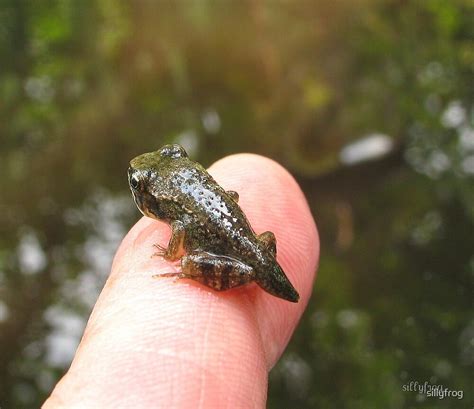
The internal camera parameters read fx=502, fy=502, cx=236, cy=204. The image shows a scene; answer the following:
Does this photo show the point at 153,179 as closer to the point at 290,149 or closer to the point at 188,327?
the point at 188,327

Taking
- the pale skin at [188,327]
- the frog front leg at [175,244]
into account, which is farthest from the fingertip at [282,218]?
the frog front leg at [175,244]

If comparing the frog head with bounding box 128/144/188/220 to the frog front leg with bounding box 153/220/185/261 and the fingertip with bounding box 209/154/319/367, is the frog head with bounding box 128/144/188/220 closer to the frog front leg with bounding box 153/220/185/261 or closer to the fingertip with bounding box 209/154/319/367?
the frog front leg with bounding box 153/220/185/261

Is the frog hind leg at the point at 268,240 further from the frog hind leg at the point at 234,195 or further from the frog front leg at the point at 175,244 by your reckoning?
the frog front leg at the point at 175,244

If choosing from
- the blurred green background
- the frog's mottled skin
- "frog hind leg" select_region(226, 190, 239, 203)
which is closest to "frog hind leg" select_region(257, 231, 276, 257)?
the frog's mottled skin

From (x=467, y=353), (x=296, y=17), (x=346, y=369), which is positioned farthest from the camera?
(x=296, y=17)

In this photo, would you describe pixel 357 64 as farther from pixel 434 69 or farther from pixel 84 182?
pixel 84 182

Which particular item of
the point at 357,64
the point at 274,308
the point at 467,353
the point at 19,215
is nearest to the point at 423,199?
the point at 467,353

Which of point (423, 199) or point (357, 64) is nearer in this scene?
point (423, 199)
